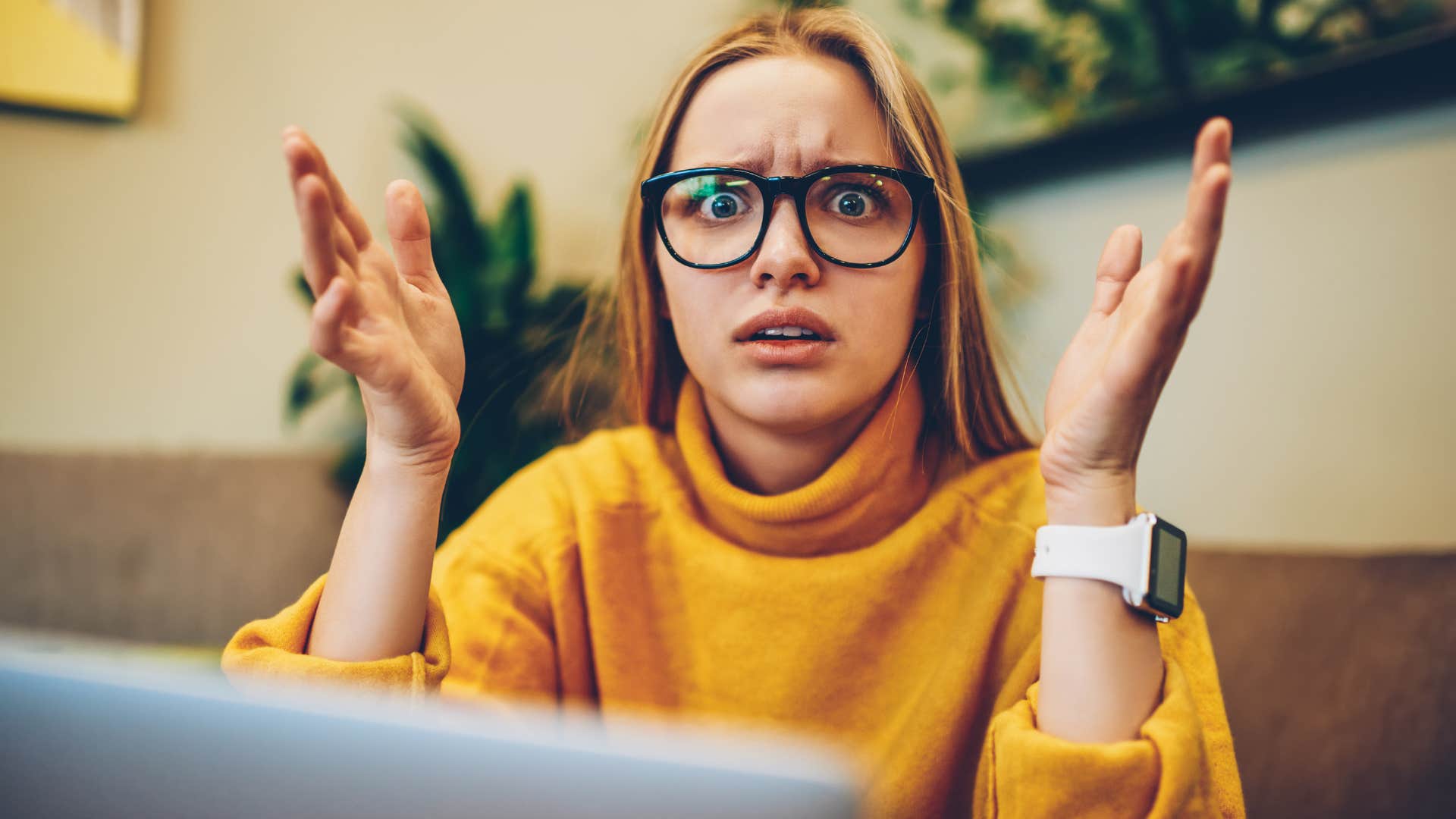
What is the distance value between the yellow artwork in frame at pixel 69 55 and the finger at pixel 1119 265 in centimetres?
194

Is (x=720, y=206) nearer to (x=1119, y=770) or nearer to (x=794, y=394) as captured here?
(x=794, y=394)

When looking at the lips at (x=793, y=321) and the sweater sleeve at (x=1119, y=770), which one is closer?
the sweater sleeve at (x=1119, y=770)

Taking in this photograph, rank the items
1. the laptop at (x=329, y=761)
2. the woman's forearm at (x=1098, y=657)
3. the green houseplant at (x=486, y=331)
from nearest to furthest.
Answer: the laptop at (x=329, y=761) → the woman's forearm at (x=1098, y=657) → the green houseplant at (x=486, y=331)

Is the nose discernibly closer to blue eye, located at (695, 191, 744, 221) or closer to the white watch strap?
blue eye, located at (695, 191, 744, 221)

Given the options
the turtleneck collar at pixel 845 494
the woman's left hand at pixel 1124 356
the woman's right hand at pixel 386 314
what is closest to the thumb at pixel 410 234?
the woman's right hand at pixel 386 314

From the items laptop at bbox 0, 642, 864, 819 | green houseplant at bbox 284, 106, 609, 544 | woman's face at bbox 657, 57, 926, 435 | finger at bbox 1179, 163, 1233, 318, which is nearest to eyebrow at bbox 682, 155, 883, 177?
woman's face at bbox 657, 57, 926, 435

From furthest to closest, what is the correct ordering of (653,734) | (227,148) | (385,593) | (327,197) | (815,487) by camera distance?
(227,148) → (815,487) → (385,593) → (327,197) → (653,734)

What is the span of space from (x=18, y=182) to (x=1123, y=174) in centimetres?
205

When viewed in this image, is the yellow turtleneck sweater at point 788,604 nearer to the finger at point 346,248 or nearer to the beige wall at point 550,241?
the finger at point 346,248

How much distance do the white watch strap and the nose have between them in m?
0.29

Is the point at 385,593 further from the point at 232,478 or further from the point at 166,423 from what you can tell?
the point at 166,423

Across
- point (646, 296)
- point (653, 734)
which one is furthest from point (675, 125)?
point (653, 734)

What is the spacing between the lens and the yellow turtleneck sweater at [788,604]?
765 mm

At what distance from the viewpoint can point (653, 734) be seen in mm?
286
